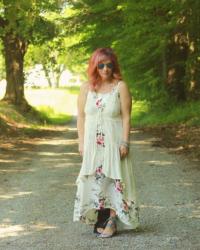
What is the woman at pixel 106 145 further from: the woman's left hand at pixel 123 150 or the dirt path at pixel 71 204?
the dirt path at pixel 71 204

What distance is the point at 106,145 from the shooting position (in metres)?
6.61

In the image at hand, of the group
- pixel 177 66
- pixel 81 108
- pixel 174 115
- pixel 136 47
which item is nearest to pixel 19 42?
pixel 177 66

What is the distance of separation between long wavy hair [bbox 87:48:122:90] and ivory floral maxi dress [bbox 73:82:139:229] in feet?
0.41

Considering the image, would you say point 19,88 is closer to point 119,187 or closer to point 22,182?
point 22,182

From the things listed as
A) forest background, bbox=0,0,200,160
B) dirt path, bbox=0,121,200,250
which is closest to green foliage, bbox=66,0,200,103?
forest background, bbox=0,0,200,160

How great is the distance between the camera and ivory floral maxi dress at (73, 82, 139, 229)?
258 inches

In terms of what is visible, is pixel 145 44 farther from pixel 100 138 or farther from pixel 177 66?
pixel 100 138

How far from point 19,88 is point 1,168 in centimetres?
1557

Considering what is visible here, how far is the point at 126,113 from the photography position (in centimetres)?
656

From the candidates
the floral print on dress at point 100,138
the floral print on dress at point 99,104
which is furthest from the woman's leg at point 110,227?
the floral print on dress at point 99,104

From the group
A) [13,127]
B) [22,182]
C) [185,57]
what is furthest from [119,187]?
[185,57]

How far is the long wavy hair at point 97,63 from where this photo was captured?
6.51 meters

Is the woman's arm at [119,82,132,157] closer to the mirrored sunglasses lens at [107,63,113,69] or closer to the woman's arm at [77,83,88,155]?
the mirrored sunglasses lens at [107,63,113,69]

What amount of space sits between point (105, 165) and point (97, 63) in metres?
1.11
